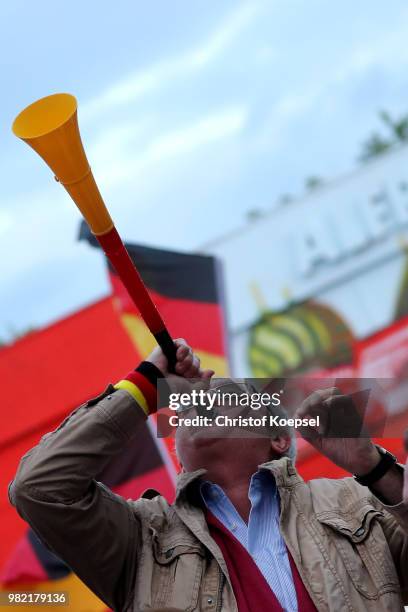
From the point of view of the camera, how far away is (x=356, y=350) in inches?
331

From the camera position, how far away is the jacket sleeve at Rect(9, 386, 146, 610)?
7.65ft

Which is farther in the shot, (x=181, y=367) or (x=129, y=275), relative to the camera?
(x=181, y=367)

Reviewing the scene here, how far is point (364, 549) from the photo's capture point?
2.45 meters

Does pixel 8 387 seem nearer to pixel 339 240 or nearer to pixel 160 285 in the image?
pixel 160 285

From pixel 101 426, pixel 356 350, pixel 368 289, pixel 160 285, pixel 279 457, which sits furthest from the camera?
pixel 368 289

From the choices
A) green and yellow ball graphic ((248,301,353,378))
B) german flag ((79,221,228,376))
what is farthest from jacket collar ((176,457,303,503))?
green and yellow ball graphic ((248,301,353,378))

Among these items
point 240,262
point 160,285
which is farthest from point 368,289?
point 160,285

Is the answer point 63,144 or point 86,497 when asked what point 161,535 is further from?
point 63,144

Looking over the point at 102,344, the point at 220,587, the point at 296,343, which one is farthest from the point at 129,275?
the point at 296,343

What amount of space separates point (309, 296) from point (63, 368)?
4035 millimetres

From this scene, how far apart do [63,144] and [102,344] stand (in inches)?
187

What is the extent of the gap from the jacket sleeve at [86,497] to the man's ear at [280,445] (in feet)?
1.65

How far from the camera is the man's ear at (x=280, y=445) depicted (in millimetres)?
2758

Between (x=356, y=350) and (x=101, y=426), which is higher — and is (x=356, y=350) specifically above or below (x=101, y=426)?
above
